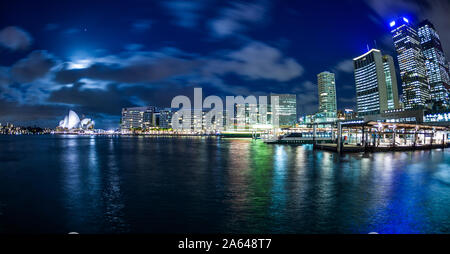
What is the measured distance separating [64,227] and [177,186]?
8718 mm

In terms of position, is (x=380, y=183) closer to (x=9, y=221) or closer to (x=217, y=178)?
(x=217, y=178)

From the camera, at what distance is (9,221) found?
11.1 meters

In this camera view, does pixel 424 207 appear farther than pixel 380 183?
No

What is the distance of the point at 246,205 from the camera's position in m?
13.3

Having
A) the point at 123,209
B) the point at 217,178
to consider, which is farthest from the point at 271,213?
the point at 217,178

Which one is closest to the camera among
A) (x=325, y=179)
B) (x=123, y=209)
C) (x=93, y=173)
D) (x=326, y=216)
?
(x=326, y=216)

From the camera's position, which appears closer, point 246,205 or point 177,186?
point 246,205
